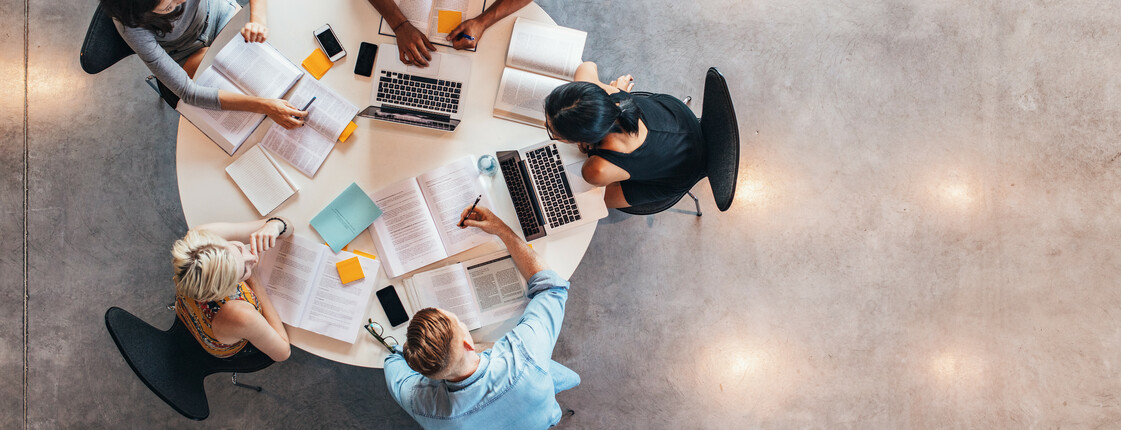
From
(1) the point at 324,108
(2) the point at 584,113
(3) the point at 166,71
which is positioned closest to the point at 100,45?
(3) the point at 166,71

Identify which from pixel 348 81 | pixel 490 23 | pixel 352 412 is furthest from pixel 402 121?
pixel 352 412

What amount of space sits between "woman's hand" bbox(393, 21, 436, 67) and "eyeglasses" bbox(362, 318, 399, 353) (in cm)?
90

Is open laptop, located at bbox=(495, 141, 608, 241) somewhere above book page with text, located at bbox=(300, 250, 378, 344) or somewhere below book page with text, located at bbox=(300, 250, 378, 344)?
above

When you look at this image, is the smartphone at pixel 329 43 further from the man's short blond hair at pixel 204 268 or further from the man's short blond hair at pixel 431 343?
the man's short blond hair at pixel 431 343

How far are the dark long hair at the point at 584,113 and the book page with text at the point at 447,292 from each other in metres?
0.62

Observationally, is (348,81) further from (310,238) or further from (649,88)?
(649,88)

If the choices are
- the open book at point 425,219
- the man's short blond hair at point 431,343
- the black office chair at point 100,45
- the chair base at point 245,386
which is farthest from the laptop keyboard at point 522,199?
the chair base at point 245,386

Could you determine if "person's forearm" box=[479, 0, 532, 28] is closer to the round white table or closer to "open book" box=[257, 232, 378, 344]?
the round white table

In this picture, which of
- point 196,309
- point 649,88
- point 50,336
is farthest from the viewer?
point 649,88

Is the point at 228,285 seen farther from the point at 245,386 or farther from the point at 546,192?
the point at 245,386

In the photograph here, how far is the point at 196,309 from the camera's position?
1947 mm

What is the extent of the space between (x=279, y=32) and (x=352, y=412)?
1.78 m

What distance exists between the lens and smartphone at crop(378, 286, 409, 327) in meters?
1.95

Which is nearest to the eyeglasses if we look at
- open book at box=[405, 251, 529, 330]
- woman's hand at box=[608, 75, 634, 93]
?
open book at box=[405, 251, 529, 330]
